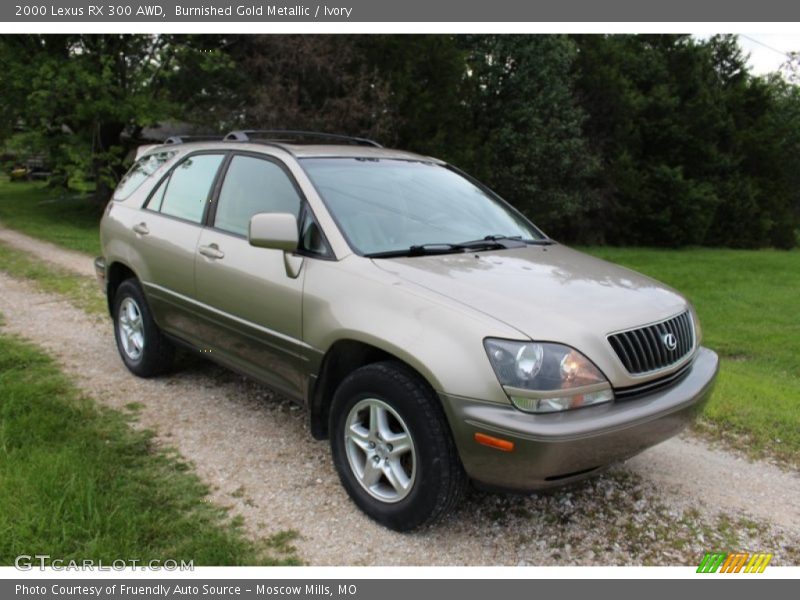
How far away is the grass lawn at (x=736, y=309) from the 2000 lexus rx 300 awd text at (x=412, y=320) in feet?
4.79

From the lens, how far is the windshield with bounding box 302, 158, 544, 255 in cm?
371

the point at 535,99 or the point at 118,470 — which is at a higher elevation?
the point at 535,99

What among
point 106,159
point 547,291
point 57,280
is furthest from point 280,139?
point 106,159

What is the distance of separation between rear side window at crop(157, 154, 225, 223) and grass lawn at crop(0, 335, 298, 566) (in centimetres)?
146

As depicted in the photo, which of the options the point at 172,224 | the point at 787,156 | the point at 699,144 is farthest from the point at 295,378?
the point at 787,156

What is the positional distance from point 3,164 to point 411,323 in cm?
1970

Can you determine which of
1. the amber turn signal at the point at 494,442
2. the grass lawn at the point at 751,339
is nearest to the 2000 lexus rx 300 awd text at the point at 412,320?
the amber turn signal at the point at 494,442

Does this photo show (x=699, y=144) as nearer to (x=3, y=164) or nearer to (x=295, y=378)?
(x=3, y=164)

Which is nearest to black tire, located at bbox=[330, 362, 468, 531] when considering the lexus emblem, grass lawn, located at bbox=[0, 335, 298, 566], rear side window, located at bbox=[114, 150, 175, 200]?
grass lawn, located at bbox=[0, 335, 298, 566]

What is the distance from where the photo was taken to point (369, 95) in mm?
17797

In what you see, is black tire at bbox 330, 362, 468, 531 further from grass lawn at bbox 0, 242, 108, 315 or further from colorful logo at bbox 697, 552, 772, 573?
grass lawn at bbox 0, 242, 108, 315

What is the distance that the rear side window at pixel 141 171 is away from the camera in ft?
17.2

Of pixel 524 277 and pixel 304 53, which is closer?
pixel 524 277

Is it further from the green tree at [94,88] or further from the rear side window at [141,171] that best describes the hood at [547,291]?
the green tree at [94,88]
